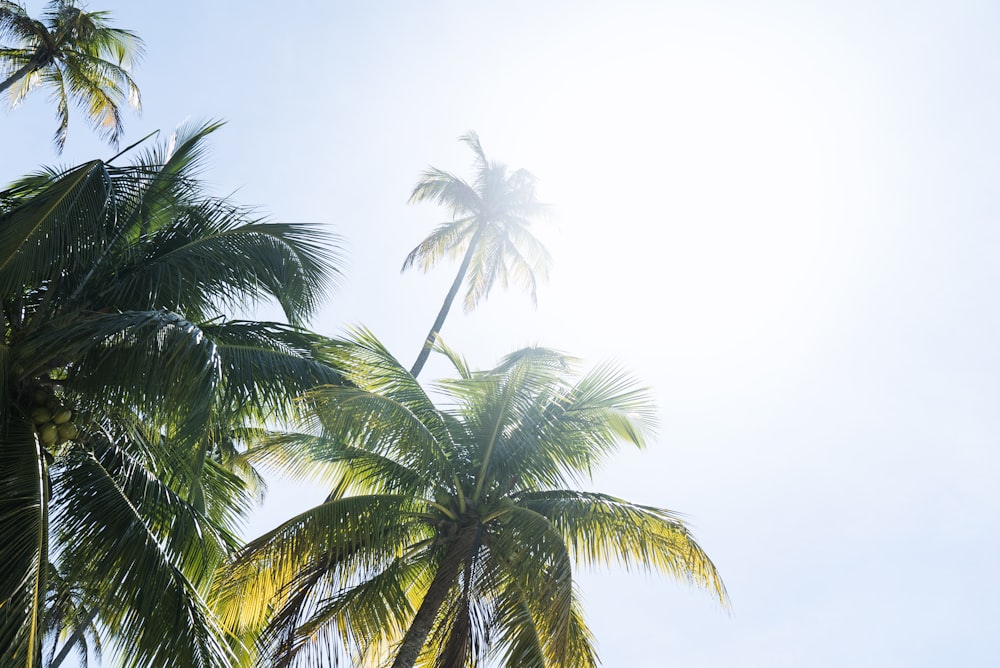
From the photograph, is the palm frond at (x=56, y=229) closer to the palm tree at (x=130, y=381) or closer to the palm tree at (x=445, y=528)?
the palm tree at (x=130, y=381)

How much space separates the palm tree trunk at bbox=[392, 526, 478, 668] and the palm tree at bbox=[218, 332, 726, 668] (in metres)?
0.02

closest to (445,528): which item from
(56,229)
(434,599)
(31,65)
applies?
(434,599)

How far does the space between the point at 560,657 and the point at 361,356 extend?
411cm

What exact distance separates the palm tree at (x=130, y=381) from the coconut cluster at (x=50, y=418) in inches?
0.5

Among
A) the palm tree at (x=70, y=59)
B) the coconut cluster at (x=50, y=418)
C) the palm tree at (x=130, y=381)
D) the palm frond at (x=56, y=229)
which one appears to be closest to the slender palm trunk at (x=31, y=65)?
the palm tree at (x=70, y=59)

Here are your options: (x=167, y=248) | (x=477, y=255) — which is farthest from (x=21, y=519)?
(x=477, y=255)

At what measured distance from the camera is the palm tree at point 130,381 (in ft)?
21.4

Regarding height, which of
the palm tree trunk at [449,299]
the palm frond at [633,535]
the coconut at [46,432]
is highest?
the palm tree trunk at [449,299]

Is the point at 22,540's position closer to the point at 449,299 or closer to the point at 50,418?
the point at 50,418

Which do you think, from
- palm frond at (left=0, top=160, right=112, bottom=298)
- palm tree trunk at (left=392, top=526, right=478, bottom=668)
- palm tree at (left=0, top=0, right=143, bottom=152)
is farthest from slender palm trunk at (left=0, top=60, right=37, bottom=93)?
palm tree trunk at (left=392, top=526, right=478, bottom=668)

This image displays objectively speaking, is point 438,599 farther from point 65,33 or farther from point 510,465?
point 65,33

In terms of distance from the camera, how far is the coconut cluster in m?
7.06

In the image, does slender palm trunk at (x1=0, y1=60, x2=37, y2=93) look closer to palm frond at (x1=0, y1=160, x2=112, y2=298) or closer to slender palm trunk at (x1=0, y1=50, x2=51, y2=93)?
slender palm trunk at (x1=0, y1=50, x2=51, y2=93)

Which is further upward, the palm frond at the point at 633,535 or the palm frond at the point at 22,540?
the palm frond at the point at 633,535
